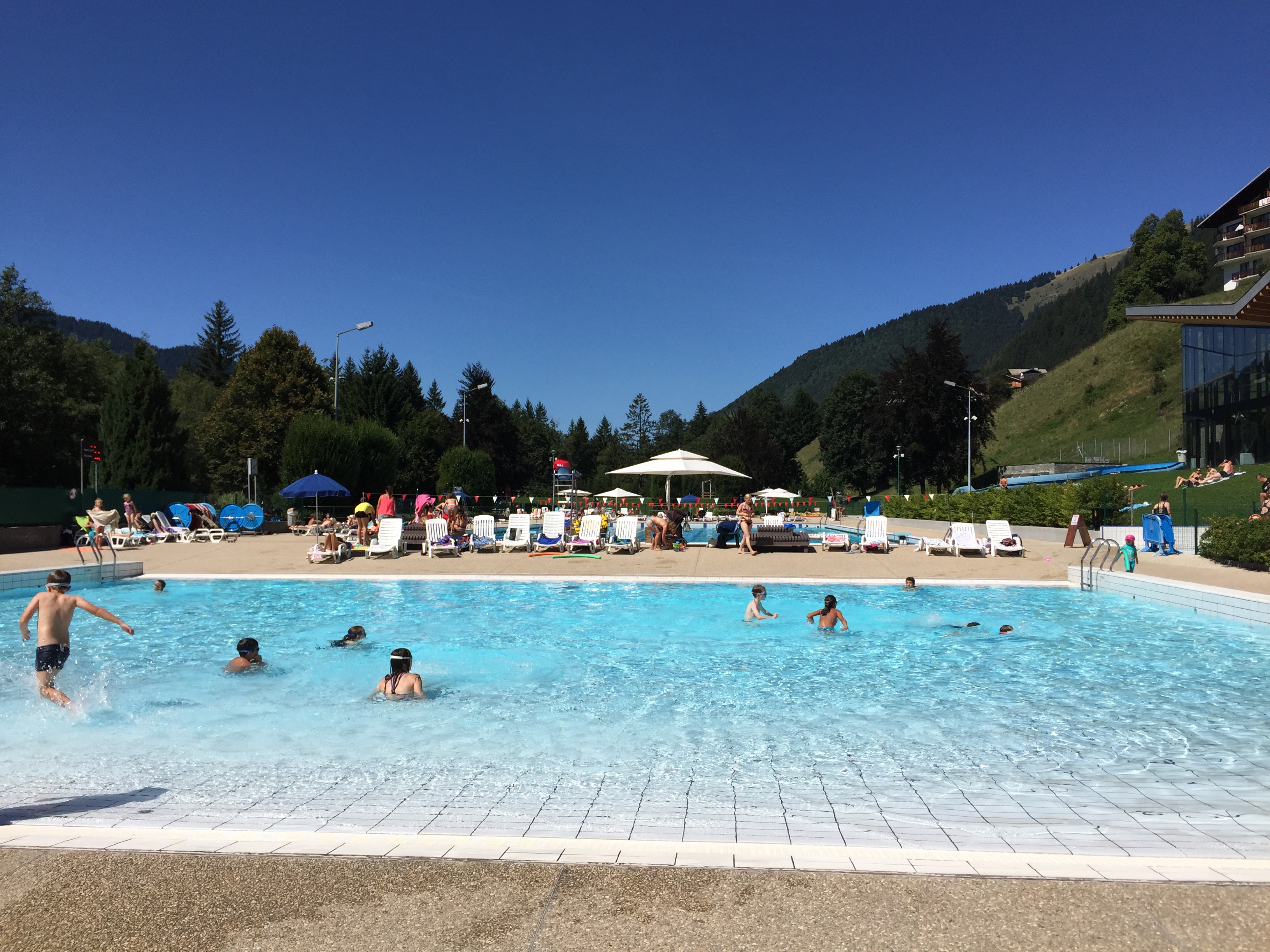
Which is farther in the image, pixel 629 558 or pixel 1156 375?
pixel 1156 375

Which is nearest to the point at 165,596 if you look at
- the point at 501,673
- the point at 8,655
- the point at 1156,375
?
the point at 8,655

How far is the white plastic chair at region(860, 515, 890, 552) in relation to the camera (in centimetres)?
1791

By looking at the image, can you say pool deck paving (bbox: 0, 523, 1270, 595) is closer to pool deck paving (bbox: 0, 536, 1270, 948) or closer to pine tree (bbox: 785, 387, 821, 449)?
pool deck paving (bbox: 0, 536, 1270, 948)

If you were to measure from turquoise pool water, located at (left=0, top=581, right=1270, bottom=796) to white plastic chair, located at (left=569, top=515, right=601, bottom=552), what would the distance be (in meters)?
4.50

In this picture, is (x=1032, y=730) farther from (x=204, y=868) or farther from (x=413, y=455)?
(x=413, y=455)

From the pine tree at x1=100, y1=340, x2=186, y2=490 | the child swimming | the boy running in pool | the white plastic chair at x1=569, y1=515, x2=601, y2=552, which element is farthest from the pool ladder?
the pine tree at x1=100, y1=340, x2=186, y2=490

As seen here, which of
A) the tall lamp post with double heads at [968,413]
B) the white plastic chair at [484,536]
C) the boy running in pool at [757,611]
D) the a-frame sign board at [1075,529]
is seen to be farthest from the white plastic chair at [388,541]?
the tall lamp post with double heads at [968,413]

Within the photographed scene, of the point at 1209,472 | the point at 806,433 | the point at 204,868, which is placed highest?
the point at 806,433

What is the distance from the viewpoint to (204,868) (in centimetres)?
307

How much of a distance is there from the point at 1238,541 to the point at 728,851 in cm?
1415

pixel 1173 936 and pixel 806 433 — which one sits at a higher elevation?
pixel 806 433

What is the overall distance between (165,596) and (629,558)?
864 centimetres

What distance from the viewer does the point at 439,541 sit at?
17500mm

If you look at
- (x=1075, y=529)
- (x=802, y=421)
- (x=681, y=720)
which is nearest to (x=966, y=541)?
(x=1075, y=529)
